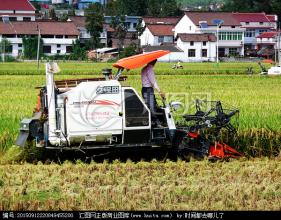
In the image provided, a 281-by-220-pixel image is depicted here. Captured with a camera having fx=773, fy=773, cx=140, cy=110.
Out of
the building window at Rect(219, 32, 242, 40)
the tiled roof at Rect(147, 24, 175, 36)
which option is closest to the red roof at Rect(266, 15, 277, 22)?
the building window at Rect(219, 32, 242, 40)

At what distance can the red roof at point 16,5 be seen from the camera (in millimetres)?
91562

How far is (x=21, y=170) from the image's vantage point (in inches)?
424

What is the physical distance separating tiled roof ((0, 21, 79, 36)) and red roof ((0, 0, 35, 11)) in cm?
1508

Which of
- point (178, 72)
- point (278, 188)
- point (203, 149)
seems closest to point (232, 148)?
point (203, 149)

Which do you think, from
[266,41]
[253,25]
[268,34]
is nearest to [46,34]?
[268,34]

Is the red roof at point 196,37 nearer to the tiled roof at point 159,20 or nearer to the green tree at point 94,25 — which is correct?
the green tree at point 94,25

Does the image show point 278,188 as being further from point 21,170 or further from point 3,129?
point 3,129

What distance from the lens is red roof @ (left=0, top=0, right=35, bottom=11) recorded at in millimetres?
91562

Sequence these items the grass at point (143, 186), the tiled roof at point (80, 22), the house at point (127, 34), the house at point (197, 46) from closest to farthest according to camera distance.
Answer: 1. the grass at point (143, 186)
2. the house at point (197, 46)
3. the house at point (127, 34)
4. the tiled roof at point (80, 22)

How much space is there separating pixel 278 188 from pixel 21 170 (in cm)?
359

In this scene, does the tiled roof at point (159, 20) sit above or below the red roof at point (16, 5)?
below

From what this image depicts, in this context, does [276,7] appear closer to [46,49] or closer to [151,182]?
[46,49]

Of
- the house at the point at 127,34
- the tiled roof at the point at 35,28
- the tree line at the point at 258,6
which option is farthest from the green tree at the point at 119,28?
the tree line at the point at 258,6

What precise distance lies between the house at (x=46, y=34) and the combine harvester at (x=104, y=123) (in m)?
63.0
